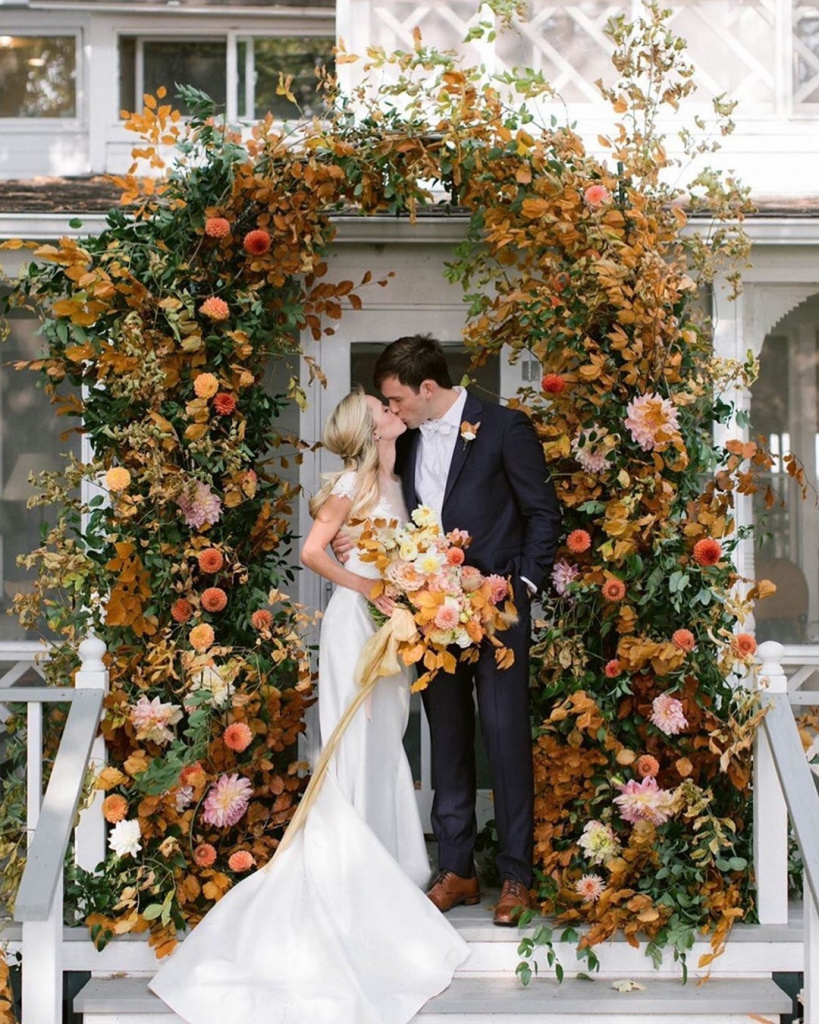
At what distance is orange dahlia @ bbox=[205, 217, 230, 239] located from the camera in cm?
517

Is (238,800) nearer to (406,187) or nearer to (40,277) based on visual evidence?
(40,277)

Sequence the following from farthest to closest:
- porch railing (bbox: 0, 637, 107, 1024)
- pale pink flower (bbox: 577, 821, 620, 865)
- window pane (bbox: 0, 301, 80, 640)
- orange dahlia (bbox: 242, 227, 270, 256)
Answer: window pane (bbox: 0, 301, 80, 640)
orange dahlia (bbox: 242, 227, 270, 256)
pale pink flower (bbox: 577, 821, 620, 865)
porch railing (bbox: 0, 637, 107, 1024)

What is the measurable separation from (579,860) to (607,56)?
4.10 m

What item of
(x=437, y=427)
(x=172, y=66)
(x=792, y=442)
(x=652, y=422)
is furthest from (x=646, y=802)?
(x=172, y=66)

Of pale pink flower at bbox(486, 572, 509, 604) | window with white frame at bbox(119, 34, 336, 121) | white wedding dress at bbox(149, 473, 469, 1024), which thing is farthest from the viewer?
window with white frame at bbox(119, 34, 336, 121)

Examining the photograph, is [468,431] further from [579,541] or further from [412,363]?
[579,541]

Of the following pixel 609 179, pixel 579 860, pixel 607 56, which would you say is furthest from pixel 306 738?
pixel 607 56

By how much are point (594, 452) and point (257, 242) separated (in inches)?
64.5

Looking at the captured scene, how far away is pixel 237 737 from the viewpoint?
504cm


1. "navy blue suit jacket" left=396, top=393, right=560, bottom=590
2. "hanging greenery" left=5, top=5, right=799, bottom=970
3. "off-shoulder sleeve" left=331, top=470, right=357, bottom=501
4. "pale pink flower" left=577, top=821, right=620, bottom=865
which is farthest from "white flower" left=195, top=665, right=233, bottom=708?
"pale pink flower" left=577, top=821, right=620, bottom=865

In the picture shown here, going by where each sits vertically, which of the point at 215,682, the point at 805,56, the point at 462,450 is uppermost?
the point at 805,56

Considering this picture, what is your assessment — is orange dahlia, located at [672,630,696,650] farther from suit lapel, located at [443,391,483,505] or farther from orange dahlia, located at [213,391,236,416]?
orange dahlia, located at [213,391,236,416]

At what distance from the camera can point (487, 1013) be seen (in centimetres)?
454

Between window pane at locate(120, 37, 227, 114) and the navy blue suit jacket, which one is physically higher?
window pane at locate(120, 37, 227, 114)
